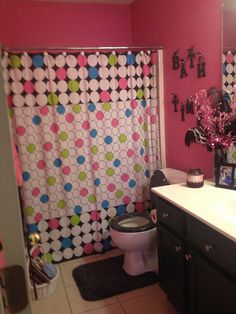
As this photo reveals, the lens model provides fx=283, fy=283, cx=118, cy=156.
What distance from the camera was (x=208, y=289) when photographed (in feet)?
4.75

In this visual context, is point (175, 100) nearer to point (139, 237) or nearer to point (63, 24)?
point (139, 237)

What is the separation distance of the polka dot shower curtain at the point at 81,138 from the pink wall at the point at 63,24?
72cm

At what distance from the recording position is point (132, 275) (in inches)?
93.3

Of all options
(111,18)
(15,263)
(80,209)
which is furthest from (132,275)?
(111,18)

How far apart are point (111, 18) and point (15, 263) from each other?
3088 mm

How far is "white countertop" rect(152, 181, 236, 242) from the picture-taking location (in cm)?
133

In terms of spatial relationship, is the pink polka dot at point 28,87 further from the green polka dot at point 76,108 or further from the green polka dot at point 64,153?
the green polka dot at point 64,153

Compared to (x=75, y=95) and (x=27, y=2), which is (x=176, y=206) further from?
(x=27, y=2)

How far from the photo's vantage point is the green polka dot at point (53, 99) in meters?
2.39

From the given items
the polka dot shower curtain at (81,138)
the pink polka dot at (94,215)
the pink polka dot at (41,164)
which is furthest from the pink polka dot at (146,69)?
the pink polka dot at (94,215)

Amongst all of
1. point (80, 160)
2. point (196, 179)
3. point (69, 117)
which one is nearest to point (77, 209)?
point (80, 160)

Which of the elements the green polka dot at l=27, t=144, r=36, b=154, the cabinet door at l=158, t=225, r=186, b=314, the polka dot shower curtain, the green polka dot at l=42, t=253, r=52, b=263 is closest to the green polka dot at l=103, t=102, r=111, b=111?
the polka dot shower curtain

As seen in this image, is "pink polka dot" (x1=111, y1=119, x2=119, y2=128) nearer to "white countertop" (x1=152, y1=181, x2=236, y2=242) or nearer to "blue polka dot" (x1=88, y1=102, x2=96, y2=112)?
"blue polka dot" (x1=88, y1=102, x2=96, y2=112)

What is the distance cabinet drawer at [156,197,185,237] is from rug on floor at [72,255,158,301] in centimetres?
68
